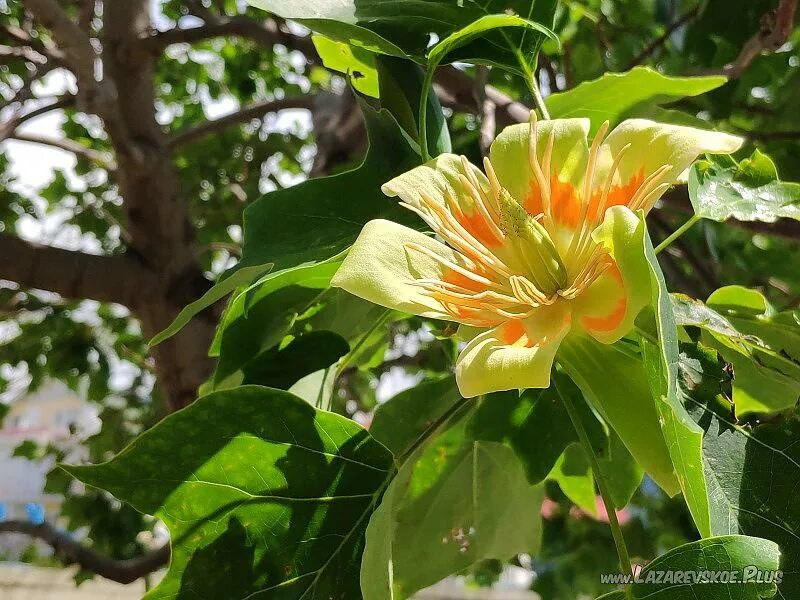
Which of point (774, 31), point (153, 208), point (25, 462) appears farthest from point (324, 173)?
point (25, 462)

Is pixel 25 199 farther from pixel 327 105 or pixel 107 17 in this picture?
pixel 327 105

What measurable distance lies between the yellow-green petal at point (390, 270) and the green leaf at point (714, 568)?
0.48ft

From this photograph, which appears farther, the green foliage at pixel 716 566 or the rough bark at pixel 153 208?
the rough bark at pixel 153 208

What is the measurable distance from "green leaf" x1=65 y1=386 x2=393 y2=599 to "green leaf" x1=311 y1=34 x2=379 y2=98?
241mm

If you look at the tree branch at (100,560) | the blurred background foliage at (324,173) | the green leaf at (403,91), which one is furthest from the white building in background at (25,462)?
the green leaf at (403,91)

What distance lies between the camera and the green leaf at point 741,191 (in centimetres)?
37

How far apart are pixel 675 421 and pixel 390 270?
0.50 feet

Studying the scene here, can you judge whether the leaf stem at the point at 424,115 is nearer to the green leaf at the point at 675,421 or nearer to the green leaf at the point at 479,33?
the green leaf at the point at 479,33

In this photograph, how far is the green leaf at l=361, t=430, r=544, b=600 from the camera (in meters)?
0.52

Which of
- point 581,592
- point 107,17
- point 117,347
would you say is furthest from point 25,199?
point 581,592

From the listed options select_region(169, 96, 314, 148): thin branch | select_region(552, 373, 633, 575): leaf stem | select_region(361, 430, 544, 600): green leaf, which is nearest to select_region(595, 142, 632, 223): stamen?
select_region(552, 373, 633, 575): leaf stem

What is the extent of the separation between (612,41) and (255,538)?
1190 mm

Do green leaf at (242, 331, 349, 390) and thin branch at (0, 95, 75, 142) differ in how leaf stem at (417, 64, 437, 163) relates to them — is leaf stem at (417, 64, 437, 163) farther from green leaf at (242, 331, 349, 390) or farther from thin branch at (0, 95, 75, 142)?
thin branch at (0, 95, 75, 142)

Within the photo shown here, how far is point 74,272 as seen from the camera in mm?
1009
